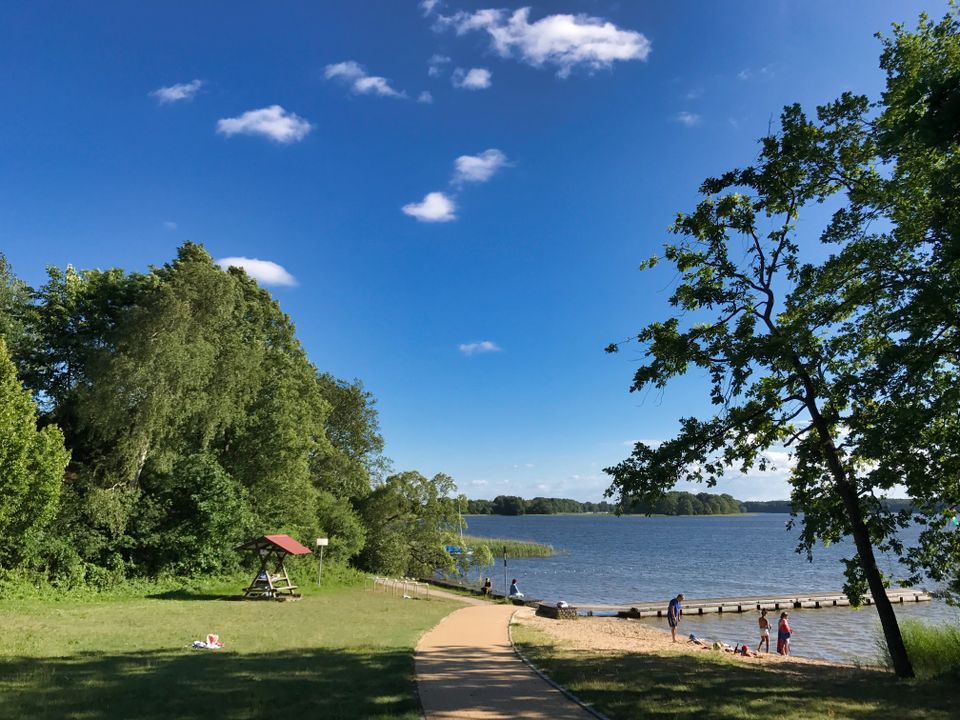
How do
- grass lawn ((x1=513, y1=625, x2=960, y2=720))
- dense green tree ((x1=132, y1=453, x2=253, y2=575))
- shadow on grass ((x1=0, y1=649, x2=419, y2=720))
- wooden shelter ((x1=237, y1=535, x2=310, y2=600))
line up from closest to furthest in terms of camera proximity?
shadow on grass ((x1=0, y1=649, x2=419, y2=720)) → grass lawn ((x1=513, y1=625, x2=960, y2=720)) → wooden shelter ((x1=237, y1=535, x2=310, y2=600)) → dense green tree ((x1=132, y1=453, x2=253, y2=575))

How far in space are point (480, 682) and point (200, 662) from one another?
218 inches

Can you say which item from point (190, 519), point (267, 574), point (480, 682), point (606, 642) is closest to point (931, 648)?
point (606, 642)

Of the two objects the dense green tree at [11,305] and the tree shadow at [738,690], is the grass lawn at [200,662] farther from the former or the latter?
the dense green tree at [11,305]

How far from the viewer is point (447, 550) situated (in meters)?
38.2

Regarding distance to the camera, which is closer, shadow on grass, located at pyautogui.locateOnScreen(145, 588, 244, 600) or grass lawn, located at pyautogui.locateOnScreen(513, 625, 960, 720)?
grass lawn, located at pyautogui.locateOnScreen(513, 625, 960, 720)

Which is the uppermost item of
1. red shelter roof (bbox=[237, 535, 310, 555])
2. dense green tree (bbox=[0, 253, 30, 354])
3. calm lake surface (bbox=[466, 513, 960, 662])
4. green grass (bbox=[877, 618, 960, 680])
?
dense green tree (bbox=[0, 253, 30, 354])

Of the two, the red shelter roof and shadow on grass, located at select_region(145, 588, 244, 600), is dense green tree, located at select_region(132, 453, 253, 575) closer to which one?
shadow on grass, located at select_region(145, 588, 244, 600)

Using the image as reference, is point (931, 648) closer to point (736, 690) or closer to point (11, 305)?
point (736, 690)

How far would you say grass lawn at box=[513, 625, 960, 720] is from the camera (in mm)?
9039

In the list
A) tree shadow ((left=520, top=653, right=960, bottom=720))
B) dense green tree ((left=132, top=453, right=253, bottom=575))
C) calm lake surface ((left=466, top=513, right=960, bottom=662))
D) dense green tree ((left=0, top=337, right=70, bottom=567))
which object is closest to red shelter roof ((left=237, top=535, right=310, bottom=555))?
dense green tree ((left=132, top=453, right=253, bottom=575))

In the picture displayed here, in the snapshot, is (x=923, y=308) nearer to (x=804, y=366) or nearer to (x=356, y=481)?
(x=804, y=366)

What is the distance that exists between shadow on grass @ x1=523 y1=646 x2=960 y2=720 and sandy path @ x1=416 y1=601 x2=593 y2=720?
602mm

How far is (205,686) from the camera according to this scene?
9.79 m

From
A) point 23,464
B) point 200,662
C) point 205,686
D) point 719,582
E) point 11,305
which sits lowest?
point 719,582
